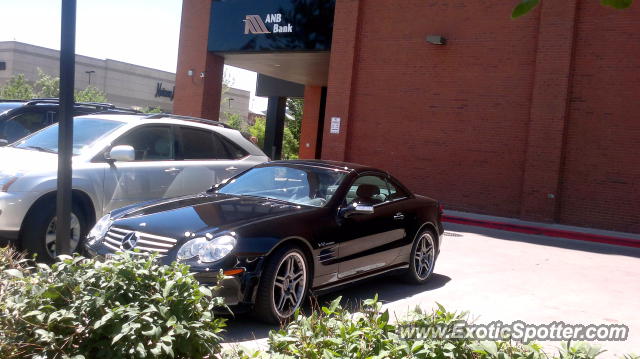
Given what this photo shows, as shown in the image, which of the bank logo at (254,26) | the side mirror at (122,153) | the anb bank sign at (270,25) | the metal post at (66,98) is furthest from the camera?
the bank logo at (254,26)

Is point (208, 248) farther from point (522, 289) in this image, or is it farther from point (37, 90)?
point (37, 90)

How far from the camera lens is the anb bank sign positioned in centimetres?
2078

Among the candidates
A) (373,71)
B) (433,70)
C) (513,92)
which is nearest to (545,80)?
(513,92)

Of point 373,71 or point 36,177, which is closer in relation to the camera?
point 36,177

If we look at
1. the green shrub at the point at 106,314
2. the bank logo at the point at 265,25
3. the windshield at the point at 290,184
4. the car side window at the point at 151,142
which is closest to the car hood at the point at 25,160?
the car side window at the point at 151,142

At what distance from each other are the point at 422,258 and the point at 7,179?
4678mm

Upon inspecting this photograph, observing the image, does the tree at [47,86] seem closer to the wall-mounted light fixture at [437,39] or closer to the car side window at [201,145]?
the wall-mounted light fixture at [437,39]

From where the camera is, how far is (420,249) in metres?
7.70

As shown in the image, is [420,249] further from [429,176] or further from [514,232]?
[429,176]

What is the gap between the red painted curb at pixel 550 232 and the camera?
14227mm

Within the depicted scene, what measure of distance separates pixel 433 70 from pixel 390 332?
15.8 m

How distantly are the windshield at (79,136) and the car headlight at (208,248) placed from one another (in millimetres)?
3091

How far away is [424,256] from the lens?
7.77 metres

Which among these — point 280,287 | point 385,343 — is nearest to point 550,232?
point 280,287
